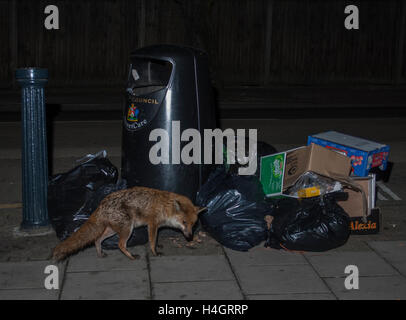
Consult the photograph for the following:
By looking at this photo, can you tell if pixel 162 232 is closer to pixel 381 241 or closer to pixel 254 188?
pixel 254 188

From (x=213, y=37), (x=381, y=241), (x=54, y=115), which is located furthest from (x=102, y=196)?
(x=213, y=37)

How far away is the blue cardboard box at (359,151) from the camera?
21.8ft

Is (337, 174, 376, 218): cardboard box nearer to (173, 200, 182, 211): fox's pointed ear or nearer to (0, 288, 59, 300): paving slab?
(173, 200, 182, 211): fox's pointed ear

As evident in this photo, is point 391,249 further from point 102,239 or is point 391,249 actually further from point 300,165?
point 102,239

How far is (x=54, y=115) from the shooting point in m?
14.9

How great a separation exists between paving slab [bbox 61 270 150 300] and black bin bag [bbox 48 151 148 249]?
64 cm

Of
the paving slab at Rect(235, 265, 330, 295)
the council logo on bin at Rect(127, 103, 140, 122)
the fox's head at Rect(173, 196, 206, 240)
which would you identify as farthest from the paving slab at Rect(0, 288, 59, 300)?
the council logo on bin at Rect(127, 103, 140, 122)

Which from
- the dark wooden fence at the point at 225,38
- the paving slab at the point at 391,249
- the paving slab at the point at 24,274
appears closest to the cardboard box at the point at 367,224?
the paving slab at the point at 391,249

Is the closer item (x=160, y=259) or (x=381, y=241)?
(x=160, y=259)

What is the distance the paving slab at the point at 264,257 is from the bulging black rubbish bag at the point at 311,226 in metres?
0.08

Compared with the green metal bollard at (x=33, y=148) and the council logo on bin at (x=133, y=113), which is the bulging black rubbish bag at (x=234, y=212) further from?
the green metal bollard at (x=33, y=148)

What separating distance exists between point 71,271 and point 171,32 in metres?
16.6

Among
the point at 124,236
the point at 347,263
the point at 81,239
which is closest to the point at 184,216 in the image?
the point at 124,236
